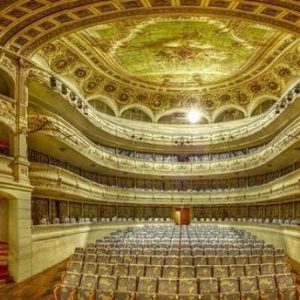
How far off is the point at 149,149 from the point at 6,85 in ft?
55.8

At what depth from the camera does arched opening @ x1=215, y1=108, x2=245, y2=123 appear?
29.3 meters

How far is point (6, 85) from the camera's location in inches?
537

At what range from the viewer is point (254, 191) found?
82.5ft

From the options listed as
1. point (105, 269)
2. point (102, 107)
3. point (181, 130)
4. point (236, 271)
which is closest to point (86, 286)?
point (105, 269)

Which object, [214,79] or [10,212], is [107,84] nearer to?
[214,79]

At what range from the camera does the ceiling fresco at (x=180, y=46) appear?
17.3 meters

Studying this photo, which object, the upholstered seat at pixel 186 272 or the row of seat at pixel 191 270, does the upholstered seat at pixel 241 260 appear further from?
the upholstered seat at pixel 186 272

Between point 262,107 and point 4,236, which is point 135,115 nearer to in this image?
point 262,107

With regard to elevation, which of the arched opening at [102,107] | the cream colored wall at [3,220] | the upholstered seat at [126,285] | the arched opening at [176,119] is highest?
the arched opening at [102,107]

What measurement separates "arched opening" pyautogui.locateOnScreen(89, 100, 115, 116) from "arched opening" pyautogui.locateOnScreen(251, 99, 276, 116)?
34.0ft

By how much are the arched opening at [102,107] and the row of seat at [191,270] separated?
18761 mm

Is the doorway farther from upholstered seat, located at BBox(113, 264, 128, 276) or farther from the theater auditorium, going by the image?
upholstered seat, located at BBox(113, 264, 128, 276)

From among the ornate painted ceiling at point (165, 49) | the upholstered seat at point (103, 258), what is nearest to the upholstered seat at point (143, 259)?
the upholstered seat at point (103, 258)

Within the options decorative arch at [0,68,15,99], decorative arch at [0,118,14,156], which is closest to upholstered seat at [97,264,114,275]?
decorative arch at [0,118,14,156]
